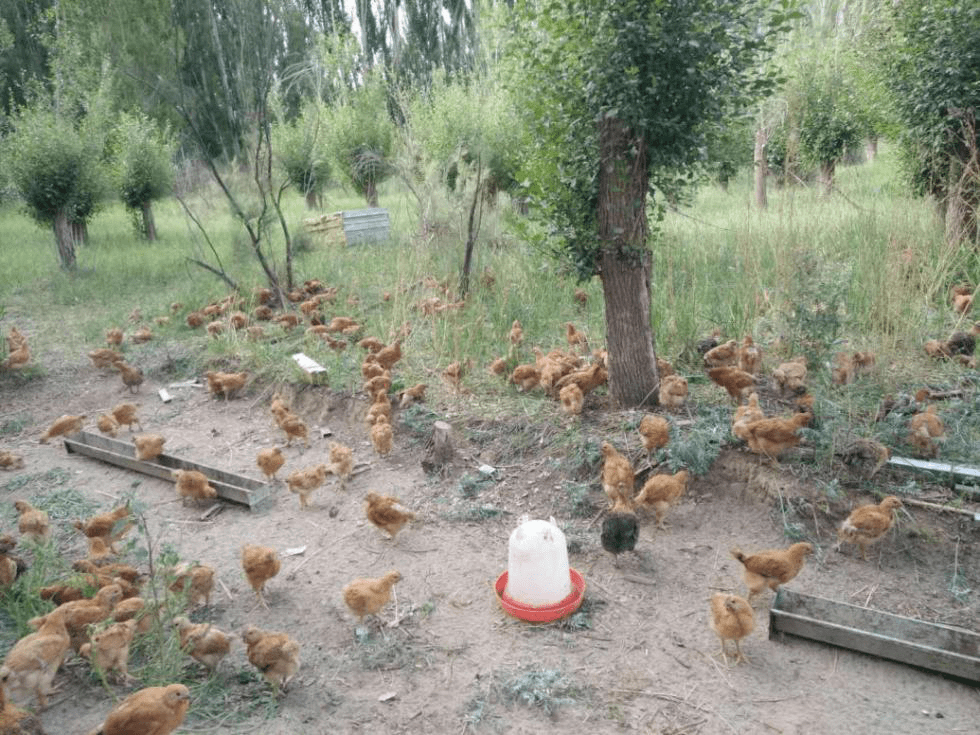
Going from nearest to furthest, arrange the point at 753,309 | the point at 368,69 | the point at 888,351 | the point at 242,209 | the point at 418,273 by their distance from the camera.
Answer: the point at 888,351, the point at 753,309, the point at 418,273, the point at 242,209, the point at 368,69

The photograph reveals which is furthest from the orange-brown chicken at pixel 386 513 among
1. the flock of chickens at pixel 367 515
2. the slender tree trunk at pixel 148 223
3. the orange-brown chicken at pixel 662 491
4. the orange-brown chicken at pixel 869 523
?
the slender tree trunk at pixel 148 223

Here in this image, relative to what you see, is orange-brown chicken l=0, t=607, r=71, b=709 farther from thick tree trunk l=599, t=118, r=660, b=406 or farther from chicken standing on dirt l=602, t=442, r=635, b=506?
thick tree trunk l=599, t=118, r=660, b=406

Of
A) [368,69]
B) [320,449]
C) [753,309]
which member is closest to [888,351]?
[753,309]

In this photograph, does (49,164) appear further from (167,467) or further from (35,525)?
(35,525)

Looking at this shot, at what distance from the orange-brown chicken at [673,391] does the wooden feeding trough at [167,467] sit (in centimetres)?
267

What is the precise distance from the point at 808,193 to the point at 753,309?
125cm

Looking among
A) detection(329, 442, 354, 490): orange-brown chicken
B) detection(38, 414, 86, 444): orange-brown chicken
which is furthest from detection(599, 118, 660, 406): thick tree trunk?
detection(38, 414, 86, 444): orange-brown chicken

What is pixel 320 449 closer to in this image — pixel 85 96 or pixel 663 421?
pixel 663 421

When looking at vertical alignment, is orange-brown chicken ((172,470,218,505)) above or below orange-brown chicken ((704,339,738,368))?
below

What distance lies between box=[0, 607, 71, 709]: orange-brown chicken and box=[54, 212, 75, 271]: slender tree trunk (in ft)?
35.3

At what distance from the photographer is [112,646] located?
251 centimetres

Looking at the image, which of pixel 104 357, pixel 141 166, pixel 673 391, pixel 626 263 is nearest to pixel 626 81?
pixel 626 263

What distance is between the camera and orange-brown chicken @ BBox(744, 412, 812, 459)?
3.54 m

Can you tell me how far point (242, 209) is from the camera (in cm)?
846
